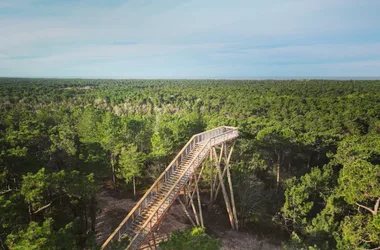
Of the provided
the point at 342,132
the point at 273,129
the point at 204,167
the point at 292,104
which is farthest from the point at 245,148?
the point at 292,104

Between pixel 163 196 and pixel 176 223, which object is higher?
pixel 163 196

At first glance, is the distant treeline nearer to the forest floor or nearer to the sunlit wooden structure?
the forest floor

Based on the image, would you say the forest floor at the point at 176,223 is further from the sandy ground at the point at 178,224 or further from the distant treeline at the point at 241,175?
→ the distant treeline at the point at 241,175

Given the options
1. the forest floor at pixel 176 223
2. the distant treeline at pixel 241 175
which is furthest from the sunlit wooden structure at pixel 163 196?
the distant treeline at pixel 241 175

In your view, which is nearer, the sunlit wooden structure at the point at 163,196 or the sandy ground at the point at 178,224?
the sunlit wooden structure at the point at 163,196

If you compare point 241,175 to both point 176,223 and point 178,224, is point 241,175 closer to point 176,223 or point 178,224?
point 178,224

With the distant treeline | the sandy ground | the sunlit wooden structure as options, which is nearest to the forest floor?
the sandy ground

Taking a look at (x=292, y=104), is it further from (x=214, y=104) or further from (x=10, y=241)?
(x=10, y=241)

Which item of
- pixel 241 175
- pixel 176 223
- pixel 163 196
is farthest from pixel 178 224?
pixel 241 175
